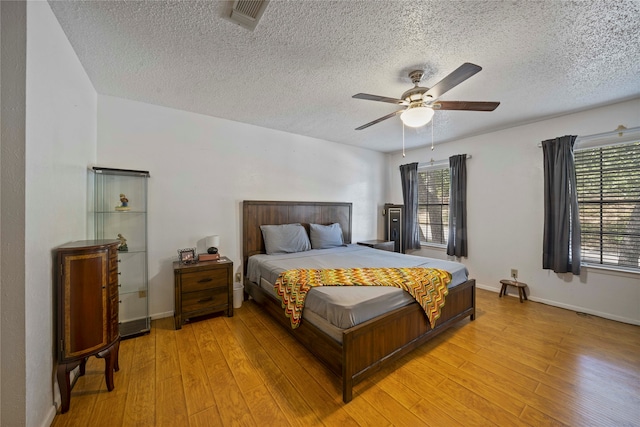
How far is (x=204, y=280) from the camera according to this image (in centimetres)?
269

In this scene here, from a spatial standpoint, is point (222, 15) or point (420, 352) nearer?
point (222, 15)

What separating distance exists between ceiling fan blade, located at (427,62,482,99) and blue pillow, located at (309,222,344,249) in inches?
96.3

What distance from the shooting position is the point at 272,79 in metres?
2.28

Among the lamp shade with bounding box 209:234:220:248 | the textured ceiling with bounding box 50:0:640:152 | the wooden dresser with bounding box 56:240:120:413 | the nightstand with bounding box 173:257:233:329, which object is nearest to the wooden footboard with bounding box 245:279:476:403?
the nightstand with bounding box 173:257:233:329

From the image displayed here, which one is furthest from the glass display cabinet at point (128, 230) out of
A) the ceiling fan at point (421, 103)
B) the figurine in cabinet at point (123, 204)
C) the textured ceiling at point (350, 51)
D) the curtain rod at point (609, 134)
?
the curtain rod at point (609, 134)

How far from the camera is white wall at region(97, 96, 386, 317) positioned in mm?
2682

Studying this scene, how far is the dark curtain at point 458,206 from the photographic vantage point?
4.02 metres

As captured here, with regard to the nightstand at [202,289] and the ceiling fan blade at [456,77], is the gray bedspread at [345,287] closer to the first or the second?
the nightstand at [202,289]

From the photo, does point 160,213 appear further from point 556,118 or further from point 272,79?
point 556,118

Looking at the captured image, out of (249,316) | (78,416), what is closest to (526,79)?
(249,316)

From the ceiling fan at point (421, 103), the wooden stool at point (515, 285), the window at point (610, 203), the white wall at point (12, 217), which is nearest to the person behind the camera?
the white wall at point (12, 217)

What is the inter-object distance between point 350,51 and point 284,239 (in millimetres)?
2414

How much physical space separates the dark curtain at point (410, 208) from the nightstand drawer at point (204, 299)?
3605mm

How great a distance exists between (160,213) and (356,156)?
138 inches
